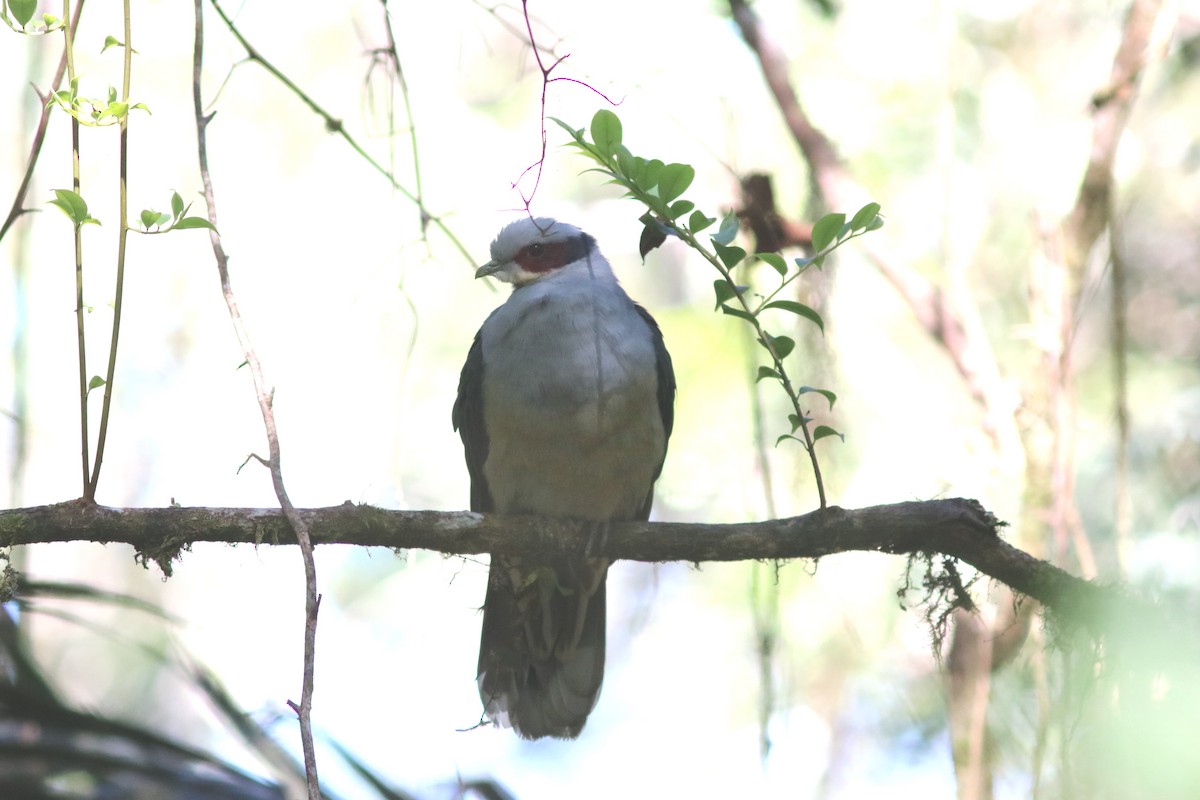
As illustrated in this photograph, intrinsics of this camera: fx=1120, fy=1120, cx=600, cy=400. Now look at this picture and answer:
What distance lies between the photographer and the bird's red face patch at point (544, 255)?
14.6 ft

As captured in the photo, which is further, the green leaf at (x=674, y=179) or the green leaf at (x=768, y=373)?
the green leaf at (x=768, y=373)

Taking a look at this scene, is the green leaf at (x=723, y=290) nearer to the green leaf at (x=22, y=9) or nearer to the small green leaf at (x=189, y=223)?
the small green leaf at (x=189, y=223)

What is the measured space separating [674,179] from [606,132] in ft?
0.56

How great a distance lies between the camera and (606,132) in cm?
229

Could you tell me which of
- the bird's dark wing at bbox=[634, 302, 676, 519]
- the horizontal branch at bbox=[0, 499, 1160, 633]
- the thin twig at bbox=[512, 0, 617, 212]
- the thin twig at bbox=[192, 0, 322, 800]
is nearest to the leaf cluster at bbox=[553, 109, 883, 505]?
the thin twig at bbox=[512, 0, 617, 212]

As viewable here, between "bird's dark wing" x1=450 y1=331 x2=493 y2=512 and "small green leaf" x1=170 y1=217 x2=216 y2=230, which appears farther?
"bird's dark wing" x1=450 y1=331 x2=493 y2=512

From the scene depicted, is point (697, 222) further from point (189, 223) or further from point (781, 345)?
point (189, 223)

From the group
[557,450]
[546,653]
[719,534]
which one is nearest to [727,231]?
[719,534]

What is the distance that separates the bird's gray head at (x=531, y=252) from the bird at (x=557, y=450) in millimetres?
13

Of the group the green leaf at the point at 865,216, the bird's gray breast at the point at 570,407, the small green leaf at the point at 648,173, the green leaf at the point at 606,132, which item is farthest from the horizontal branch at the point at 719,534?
the green leaf at the point at 606,132

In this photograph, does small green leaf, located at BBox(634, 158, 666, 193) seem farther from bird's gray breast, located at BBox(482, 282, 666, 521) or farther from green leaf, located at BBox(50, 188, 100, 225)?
bird's gray breast, located at BBox(482, 282, 666, 521)

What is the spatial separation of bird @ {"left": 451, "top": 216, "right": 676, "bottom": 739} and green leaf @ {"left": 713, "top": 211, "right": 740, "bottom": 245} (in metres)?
1.30

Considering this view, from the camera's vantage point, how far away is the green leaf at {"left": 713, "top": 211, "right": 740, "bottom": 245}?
2.42 meters

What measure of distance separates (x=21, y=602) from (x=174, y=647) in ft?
1.28
